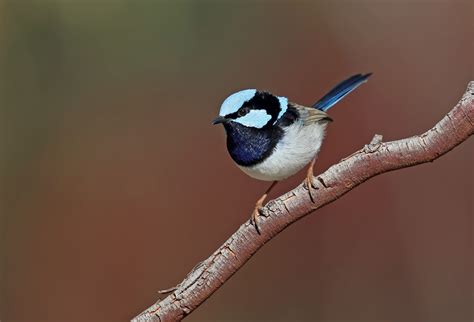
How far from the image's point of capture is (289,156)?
2.51 m

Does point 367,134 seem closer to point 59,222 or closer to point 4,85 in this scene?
point 59,222

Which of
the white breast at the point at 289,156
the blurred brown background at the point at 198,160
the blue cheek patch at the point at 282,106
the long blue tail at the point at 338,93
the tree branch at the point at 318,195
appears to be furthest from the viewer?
the blurred brown background at the point at 198,160

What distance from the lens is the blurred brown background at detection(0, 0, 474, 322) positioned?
4086mm

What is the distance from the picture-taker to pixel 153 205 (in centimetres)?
452

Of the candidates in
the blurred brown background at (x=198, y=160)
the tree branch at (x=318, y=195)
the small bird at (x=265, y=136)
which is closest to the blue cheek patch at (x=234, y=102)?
the small bird at (x=265, y=136)

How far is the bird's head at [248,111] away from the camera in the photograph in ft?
8.32

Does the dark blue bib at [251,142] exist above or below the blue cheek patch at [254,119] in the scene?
below

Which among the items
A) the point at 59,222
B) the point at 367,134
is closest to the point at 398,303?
the point at 367,134

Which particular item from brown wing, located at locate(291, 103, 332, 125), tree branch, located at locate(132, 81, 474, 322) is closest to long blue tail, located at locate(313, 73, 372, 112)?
brown wing, located at locate(291, 103, 332, 125)

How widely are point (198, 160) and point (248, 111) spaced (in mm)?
2105

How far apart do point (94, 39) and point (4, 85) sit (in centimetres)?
76

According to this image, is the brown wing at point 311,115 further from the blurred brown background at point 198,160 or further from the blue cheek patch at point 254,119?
the blurred brown background at point 198,160

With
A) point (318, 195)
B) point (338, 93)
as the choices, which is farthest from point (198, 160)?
→ point (318, 195)

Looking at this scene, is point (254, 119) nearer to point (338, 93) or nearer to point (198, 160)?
point (338, 93)
